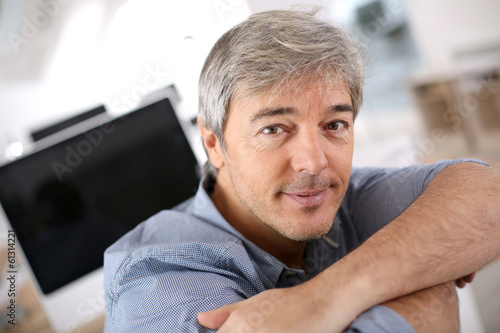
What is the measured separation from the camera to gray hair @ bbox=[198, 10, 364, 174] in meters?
0.77

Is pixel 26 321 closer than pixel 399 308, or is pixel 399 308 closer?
pixel 399 308

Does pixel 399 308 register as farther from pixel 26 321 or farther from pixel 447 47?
pixel 447 47

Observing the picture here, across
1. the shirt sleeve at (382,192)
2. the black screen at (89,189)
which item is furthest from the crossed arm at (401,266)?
the black screen at (89,189)

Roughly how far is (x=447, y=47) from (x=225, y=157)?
161 inches

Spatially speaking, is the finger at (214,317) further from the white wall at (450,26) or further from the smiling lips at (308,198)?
the white wall at (450,26)

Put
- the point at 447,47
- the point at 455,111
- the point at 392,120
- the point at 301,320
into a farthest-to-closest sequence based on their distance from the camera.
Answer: the point at 392,120, the point at 447,47, the point at 455,111, the point at 301,320

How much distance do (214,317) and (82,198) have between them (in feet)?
1.89

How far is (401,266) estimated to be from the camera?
616 mm

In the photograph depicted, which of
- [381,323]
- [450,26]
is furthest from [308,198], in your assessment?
[450,26]

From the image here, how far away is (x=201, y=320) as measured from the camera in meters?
0.59

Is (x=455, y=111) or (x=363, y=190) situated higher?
(x=363, y=190)

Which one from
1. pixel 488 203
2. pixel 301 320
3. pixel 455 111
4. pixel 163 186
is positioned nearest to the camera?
pixel 301 320

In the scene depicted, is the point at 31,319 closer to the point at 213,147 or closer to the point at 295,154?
the point at 213,147

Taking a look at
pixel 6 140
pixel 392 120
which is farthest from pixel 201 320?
pixel 392 120
